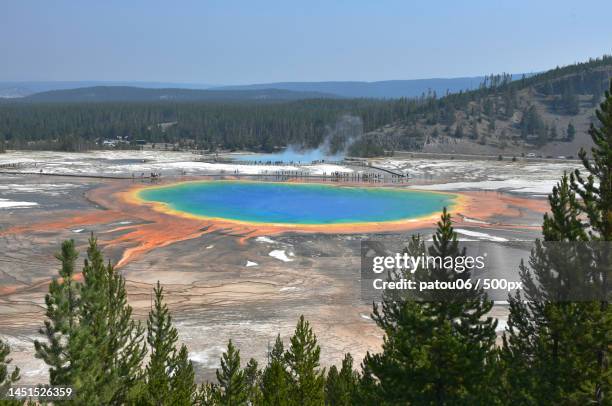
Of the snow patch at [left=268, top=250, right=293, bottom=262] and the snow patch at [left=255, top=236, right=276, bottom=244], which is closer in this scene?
the snow patch at [left=268, top=250, right=293, bottom=262]

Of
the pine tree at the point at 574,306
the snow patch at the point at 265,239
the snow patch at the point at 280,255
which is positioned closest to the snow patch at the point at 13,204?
the snow patch at the point at 265,239

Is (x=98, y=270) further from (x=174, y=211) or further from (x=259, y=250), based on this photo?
(x=174, y=211)

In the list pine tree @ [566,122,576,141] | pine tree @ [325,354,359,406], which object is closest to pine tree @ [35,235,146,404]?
pine tree @ [325,354,359,406]

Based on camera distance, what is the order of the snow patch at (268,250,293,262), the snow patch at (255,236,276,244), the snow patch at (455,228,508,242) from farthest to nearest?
the snow patch at (455,228,508,242)
the snow patch at (255,236,276,244)
the snow patch at (268,250,293,262)

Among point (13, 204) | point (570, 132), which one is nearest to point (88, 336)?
point (13, 204)

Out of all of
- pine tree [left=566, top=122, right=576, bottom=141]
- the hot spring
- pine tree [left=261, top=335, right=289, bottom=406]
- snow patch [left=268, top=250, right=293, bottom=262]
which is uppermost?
pine tree [left=566, top=122, right=576, bottom=141]

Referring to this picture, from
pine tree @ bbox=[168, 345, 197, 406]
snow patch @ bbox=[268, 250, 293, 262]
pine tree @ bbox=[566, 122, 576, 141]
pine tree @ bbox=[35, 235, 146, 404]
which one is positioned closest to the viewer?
pine tree @ bbox=[35, 235, 146, 404]

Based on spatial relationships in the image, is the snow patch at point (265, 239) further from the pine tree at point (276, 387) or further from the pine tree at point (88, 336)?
the pine tree at point (88, 336)

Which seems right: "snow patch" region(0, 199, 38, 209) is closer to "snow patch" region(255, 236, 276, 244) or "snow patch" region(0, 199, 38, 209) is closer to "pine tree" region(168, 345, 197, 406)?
"snow patch" region(255, 236, 276, 244)

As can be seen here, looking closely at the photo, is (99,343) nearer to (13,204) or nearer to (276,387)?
(276,387)
